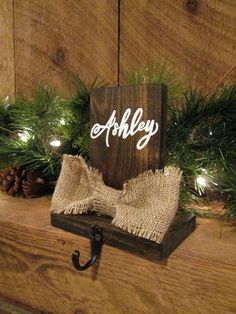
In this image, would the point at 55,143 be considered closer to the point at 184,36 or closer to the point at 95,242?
the point at 95,242

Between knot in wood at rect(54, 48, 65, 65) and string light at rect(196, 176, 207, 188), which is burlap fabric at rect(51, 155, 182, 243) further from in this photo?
knot in wood at rect(54, 48, 65, 65)

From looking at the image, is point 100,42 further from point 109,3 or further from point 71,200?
point 71,200

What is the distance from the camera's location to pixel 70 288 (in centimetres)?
45

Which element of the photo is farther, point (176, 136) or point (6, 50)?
point (6, 50)

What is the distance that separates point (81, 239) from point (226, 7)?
0.68 metres

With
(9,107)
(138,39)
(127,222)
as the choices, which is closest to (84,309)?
(127,222)

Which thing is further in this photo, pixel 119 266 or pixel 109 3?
pixel 109 3

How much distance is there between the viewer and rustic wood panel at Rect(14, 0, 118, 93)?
2.81 ft

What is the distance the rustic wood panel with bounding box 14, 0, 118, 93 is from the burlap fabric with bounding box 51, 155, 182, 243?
48 centimetres

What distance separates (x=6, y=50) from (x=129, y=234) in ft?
3.08

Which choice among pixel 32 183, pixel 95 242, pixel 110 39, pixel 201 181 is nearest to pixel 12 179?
pixel 32 183

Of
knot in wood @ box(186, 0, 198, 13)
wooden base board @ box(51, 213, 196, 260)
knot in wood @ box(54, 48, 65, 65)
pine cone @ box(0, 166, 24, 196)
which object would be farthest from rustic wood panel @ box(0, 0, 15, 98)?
wooden base board @ box(51, 213, 196, 260)

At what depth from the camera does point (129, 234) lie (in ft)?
1.26

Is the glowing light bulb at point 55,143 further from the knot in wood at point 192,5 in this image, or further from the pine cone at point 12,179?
the knot in wood at point 192,5
